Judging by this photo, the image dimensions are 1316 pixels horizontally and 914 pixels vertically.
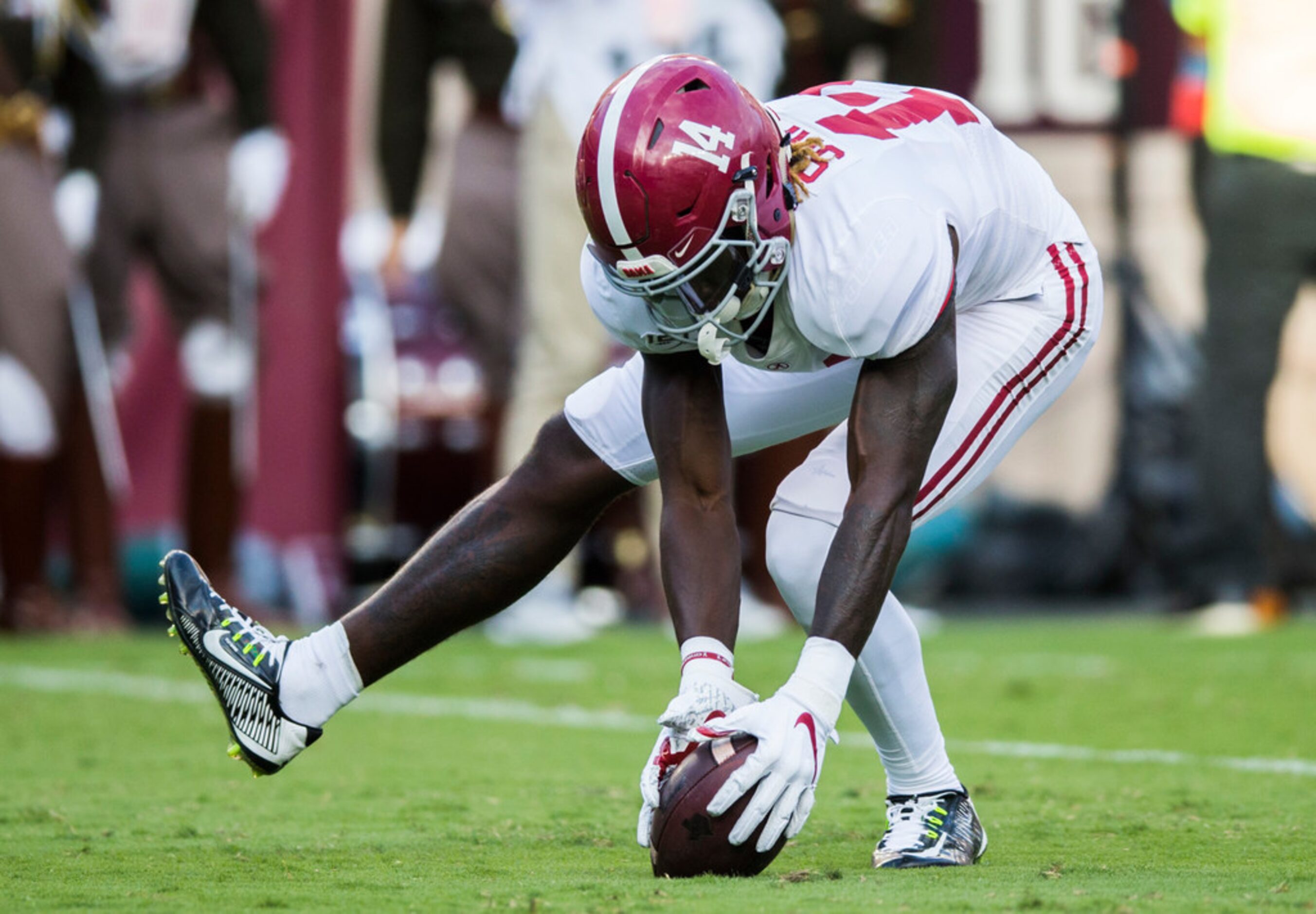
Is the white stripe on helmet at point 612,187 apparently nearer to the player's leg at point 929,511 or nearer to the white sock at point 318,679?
the player's leg at point 929,511

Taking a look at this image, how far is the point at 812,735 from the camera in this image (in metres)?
2.90

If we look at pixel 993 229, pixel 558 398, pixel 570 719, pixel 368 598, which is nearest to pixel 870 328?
pixel 993 229

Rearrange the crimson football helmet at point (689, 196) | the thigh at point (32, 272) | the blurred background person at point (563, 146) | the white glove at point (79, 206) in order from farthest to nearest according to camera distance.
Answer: the white glove at point (79, 206) < the blurred background person at point (563, 146) < the thigh at point (32, 272) < the crimson football helmet at point (689, 196)

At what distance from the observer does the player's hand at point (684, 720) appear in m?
3.00

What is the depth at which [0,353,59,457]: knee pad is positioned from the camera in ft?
23.7

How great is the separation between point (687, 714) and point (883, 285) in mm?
660

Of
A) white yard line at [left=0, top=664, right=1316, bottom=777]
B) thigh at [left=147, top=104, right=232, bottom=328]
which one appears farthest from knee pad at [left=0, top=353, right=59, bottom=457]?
white yard line at [left=0, top=664, right=1316, bottom=777]

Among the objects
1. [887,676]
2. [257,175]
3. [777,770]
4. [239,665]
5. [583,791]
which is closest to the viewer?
[777,770]

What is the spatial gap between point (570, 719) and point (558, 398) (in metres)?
2.35

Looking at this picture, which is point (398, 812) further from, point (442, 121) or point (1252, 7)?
point (442, 121)

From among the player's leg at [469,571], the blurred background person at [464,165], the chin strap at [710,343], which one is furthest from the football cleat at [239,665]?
the blurred background person at [464,165]

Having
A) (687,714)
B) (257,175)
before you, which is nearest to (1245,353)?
(257,175)

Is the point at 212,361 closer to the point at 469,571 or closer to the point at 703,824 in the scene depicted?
the point at 469,571

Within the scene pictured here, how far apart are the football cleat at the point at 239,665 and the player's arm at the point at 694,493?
71 cm
